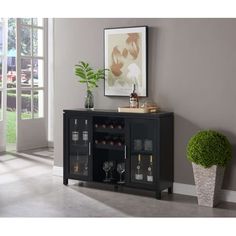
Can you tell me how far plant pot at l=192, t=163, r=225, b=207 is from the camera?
15.3ft

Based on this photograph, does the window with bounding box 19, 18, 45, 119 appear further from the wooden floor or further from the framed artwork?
the framed artwork

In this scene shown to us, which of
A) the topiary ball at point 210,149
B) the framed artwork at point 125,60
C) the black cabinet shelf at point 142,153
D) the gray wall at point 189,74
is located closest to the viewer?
the topiary ball at point 210,149

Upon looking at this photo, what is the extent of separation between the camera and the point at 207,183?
471 centimetres

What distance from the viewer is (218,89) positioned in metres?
4.97

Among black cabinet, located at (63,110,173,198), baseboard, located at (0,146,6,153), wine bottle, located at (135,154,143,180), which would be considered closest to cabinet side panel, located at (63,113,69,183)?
black cabinet, located at (63,110,173,198)

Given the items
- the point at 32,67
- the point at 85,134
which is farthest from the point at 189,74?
the point at 32,67

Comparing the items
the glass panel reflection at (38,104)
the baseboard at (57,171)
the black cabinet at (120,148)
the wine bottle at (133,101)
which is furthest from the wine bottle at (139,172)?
the glass panel reflection at (38,104)

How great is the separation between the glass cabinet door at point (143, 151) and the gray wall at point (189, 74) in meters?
0.38

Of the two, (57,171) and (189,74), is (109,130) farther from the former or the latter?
(57,171)

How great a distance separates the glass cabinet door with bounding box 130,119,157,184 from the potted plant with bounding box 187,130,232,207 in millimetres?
431

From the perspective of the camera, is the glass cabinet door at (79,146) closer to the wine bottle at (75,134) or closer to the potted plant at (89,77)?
the wine bottle at (75,134)

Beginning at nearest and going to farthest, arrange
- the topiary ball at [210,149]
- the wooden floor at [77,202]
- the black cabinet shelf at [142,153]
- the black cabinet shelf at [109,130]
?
the wooden floor at [77,202] < the topiary ball at [210,149] < the black cabinet shelf at [142,153] < the black cabinet shelf at [109,130]

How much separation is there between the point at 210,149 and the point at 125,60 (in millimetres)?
1550

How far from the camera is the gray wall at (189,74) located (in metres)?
4.91
